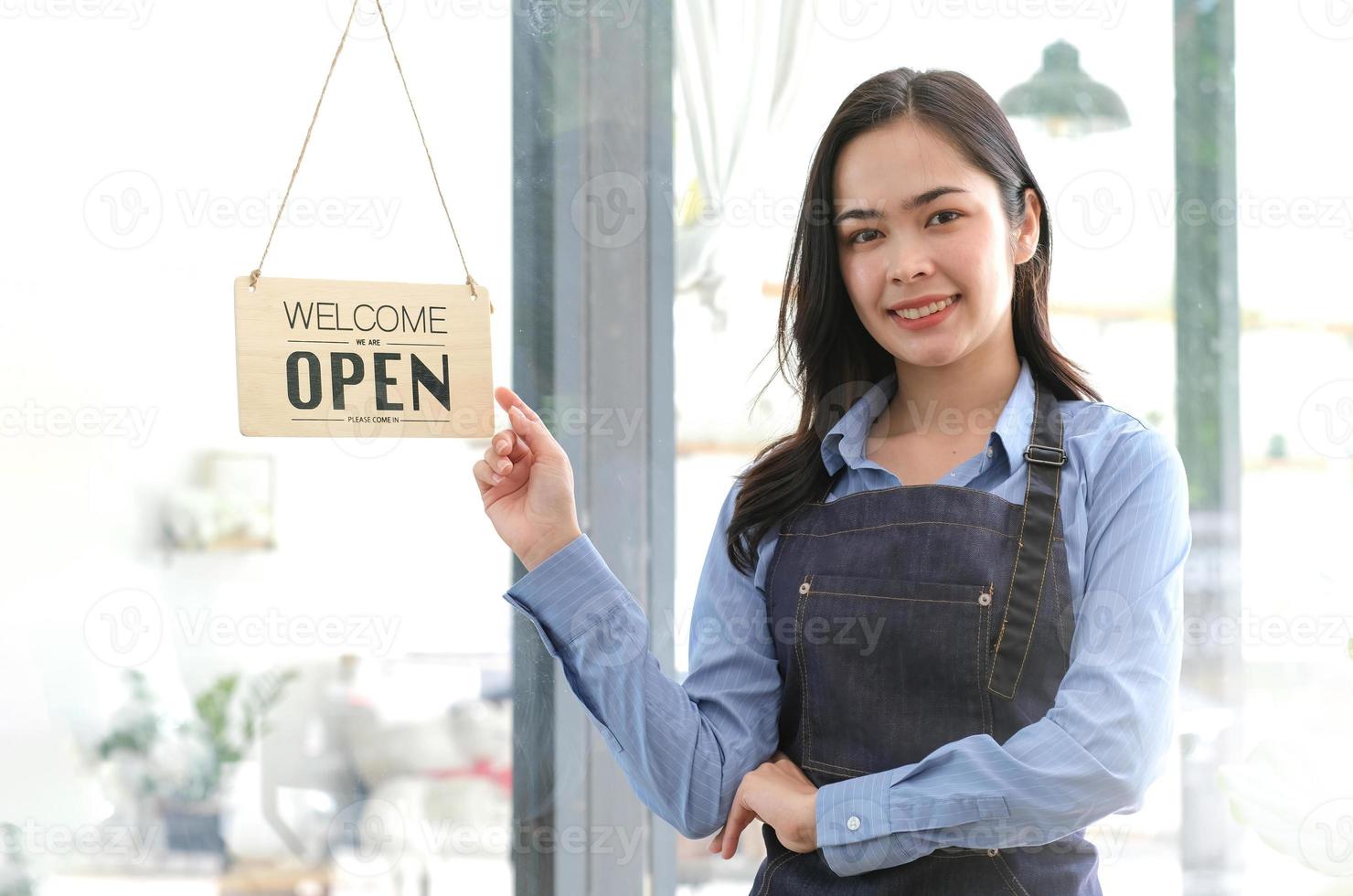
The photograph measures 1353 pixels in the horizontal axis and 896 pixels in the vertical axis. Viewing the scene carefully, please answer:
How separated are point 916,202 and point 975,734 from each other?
1.86 feet

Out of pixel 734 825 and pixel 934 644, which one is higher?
pixel 934 644

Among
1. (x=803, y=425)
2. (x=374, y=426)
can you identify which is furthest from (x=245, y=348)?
(x=803, y=425)

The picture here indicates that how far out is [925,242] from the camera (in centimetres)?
123

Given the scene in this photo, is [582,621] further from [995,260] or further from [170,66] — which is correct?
[170,66]

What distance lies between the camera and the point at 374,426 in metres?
1.20

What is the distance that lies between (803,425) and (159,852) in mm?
1084

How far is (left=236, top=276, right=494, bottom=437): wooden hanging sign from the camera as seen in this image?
118cm

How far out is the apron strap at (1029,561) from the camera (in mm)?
1159
